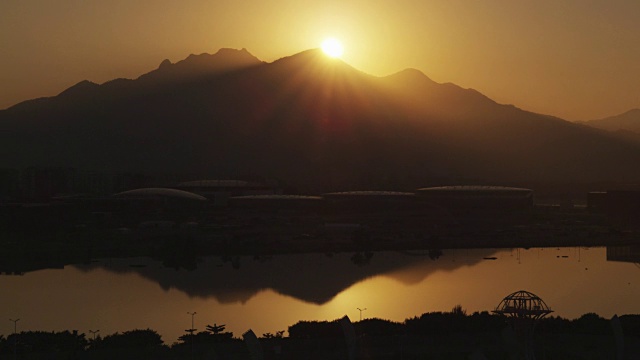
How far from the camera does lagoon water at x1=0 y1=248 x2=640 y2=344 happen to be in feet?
105

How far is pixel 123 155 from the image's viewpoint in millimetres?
187625

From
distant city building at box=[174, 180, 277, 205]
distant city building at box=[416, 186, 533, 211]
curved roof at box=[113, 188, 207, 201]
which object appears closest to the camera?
curved roof at box=[113, 188, 207, 201]

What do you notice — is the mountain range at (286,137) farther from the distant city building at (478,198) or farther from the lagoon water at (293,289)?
the lagoon water at (293,289)

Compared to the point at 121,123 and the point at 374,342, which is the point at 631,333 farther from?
the point at 121,123

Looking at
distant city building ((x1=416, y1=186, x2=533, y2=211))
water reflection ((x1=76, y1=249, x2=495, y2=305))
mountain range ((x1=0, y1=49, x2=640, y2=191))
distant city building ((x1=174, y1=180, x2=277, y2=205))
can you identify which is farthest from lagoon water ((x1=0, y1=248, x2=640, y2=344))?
mountain range ((x1=0, y1=49, x2=640, y2=191))

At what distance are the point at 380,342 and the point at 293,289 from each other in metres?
15.8

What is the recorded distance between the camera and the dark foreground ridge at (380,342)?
2219 centimetres

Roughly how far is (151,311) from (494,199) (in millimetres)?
52252

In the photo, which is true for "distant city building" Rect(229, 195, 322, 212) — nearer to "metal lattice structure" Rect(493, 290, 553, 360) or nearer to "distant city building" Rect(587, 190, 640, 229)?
"distant city building" Rect(587, 190, 640, 229)

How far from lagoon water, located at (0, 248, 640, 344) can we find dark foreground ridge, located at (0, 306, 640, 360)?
135 inches

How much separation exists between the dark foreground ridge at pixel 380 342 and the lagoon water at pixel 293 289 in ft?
11.3

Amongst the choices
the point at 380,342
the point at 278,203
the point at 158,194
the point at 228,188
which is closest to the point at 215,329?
the point at 380,342

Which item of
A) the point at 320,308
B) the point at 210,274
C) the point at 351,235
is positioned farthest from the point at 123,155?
the point at 320,308

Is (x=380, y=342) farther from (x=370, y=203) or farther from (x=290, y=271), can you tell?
(x=370, y=203)
